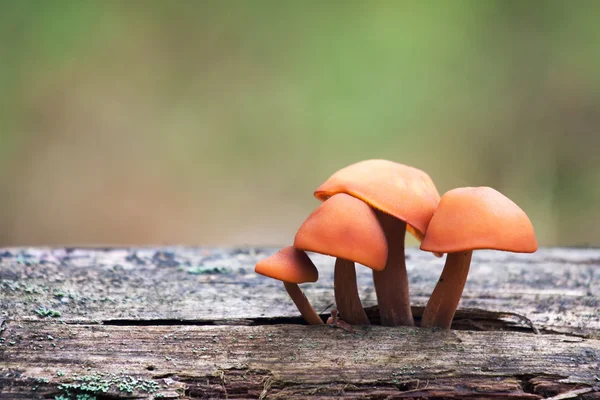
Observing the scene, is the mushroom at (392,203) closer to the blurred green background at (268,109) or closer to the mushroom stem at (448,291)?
the mushroom stem at (448,291)

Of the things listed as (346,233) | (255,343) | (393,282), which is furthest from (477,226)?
(255,343)

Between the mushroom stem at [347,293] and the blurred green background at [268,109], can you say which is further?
the blurred green background at [268,109]

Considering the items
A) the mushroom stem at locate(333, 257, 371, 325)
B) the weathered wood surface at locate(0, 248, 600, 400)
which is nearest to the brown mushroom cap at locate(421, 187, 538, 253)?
the mushroom stem at locate(333, 257, 371, 325)

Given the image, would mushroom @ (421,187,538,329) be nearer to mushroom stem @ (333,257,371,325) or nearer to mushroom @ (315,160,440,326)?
mushroom @ (315,160,440,326)

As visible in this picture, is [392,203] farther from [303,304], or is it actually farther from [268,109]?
[268,109]

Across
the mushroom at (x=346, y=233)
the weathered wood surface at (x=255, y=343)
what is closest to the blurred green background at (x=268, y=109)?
the weathered wood surface at (x=255, y=343)

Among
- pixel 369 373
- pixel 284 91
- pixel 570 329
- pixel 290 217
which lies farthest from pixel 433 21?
pixel 369 373
